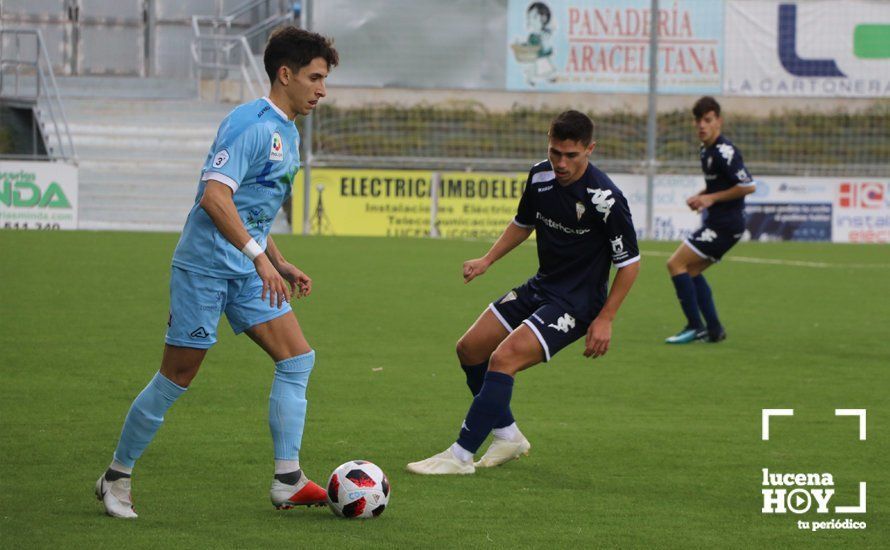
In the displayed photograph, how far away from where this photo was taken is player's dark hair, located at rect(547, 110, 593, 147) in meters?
6.56

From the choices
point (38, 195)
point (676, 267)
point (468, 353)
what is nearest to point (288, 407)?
point (468, 353)

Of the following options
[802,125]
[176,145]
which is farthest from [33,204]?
[802,125]

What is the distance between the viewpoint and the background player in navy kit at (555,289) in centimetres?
669

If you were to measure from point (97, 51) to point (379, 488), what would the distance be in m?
28.8

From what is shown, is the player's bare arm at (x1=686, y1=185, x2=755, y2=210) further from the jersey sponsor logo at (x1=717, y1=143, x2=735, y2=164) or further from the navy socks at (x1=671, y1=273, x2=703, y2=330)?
the navy socks at (x1=671, y1=273, x2=703, y2=330)

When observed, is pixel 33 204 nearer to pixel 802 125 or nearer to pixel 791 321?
pixel 791 321

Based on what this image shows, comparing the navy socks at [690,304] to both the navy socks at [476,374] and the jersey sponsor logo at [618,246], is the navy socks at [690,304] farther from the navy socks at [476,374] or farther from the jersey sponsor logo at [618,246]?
the jersey sponsor logo at [618,246]

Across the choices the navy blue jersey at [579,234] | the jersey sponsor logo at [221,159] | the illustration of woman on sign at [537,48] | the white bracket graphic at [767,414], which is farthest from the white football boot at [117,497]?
the illustration of woman on sign at [537,48]

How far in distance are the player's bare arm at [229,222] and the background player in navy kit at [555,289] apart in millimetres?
1618

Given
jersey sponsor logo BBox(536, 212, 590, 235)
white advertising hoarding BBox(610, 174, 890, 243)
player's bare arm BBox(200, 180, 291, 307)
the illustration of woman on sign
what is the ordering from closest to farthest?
player's bare arm BBox(200, 180, 291, 307)
jersey sponsor logo BBox(536, 212, 590, 235)
white advertising hoarding BBox(610, 174, 890, 243)
the illustration of woman on sign

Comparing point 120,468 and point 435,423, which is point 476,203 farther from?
point 120,468

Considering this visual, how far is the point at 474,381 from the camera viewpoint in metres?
7.33

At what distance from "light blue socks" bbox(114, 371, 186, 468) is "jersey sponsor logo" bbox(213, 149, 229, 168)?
890 mm

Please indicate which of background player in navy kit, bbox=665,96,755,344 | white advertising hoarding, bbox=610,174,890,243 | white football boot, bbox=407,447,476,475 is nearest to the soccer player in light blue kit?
white football boot, bbox=407,447,476,475
